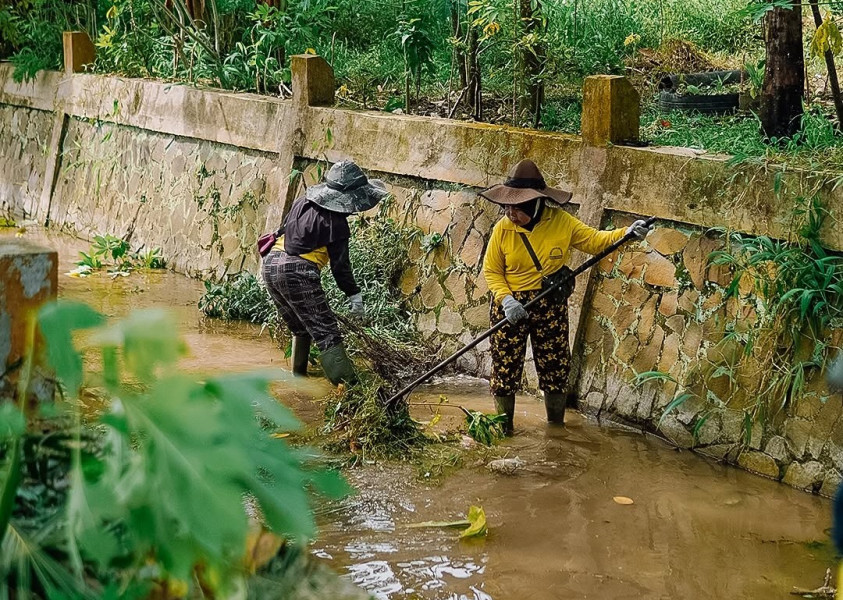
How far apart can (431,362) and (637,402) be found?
68.2 inches

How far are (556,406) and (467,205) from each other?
6.81 ft

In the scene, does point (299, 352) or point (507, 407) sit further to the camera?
point (299, 352)

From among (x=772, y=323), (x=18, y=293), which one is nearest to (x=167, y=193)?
(x=772, y=323)

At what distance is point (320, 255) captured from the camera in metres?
7.69

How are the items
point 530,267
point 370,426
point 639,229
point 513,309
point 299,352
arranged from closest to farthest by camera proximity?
point 639,229, point 370,426, point 513,309, point 530,267, point 299,352

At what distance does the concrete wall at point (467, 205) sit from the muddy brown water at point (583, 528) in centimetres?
32

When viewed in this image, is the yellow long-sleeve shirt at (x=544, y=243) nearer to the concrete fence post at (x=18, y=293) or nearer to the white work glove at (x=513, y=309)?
the white work glove at (x=513, y=309)

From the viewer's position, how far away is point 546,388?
7.18 m

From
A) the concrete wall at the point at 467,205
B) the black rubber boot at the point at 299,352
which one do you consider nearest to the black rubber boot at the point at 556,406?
the concrete wall at the point at 467,205

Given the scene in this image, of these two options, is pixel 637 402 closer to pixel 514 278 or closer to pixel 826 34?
pixel 514 278

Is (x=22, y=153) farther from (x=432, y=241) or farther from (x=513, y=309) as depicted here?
(x=513, y=309)

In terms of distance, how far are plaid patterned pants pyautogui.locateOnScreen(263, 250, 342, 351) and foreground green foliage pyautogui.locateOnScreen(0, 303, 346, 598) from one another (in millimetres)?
5806

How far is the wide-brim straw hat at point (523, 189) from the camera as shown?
22.3ft

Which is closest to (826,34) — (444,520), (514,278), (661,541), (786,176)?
(786,176)
